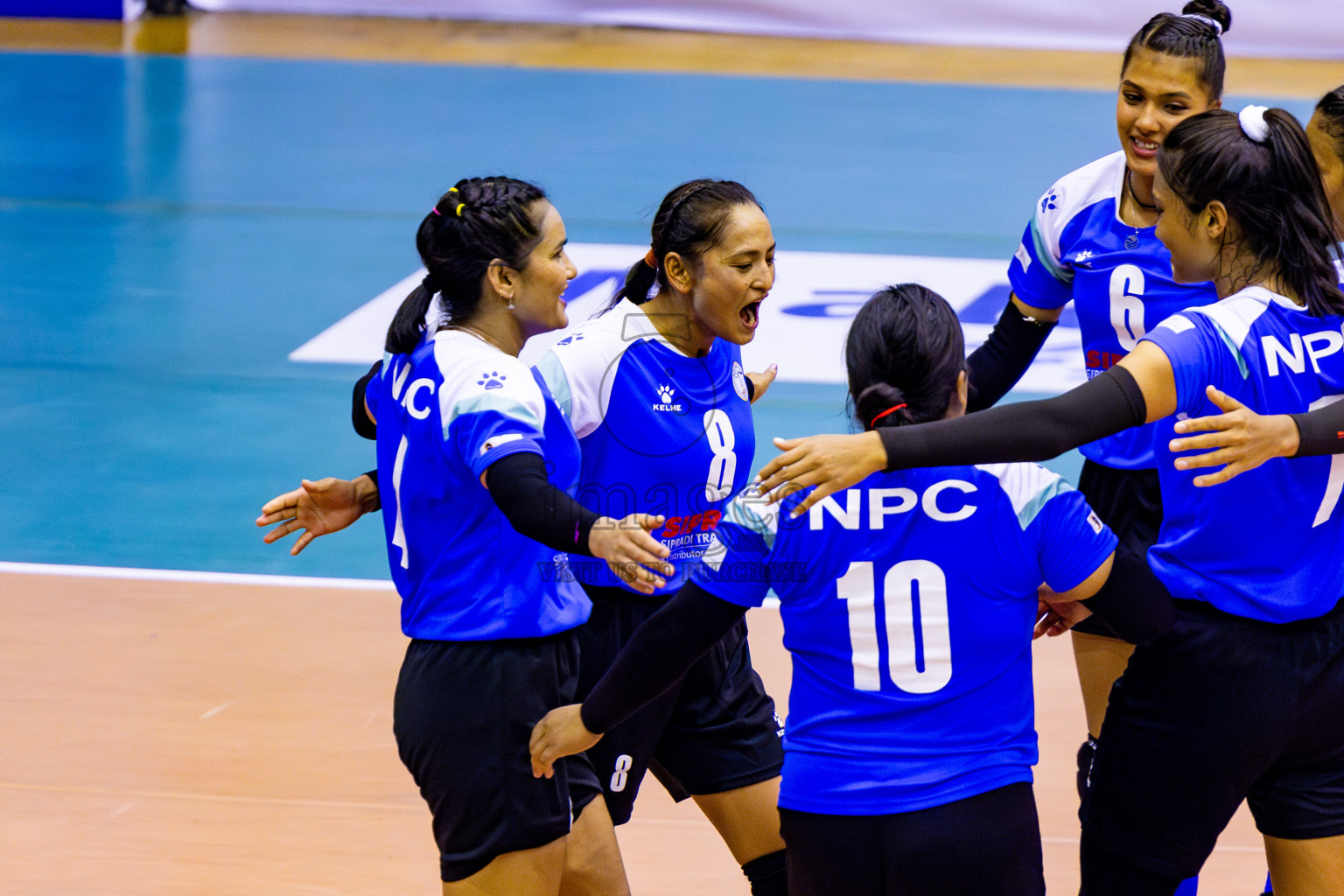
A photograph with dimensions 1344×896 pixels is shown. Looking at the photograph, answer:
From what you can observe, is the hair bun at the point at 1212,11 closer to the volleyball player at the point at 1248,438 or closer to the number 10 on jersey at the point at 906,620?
the volleyball player at the point at 1248,438

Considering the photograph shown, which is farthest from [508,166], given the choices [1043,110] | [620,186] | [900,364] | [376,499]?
[900,364]

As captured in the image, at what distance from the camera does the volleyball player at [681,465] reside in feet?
10.9

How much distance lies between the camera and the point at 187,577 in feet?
19.4

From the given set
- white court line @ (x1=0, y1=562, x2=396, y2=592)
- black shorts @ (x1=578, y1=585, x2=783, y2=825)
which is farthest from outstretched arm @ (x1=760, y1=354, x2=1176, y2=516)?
white court line @ (x1=0, y1=562, x2=396, y2=592)

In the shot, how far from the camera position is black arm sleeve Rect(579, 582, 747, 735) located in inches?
104

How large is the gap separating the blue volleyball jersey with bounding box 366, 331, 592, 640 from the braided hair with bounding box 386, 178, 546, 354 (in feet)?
0.36

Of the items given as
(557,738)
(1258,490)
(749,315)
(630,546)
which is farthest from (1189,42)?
(557,738)

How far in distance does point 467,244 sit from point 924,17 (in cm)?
1439

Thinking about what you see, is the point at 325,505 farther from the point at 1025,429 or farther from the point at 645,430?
the point at 1025,429

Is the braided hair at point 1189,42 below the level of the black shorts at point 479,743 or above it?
above

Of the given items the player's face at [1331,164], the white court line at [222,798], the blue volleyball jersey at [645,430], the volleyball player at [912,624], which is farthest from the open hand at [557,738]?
the player's face at [1331,164]

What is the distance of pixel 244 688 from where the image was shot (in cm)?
508

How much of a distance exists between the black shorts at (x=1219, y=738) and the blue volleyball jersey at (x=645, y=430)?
0.95m

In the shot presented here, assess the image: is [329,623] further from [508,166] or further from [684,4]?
[684,4]
